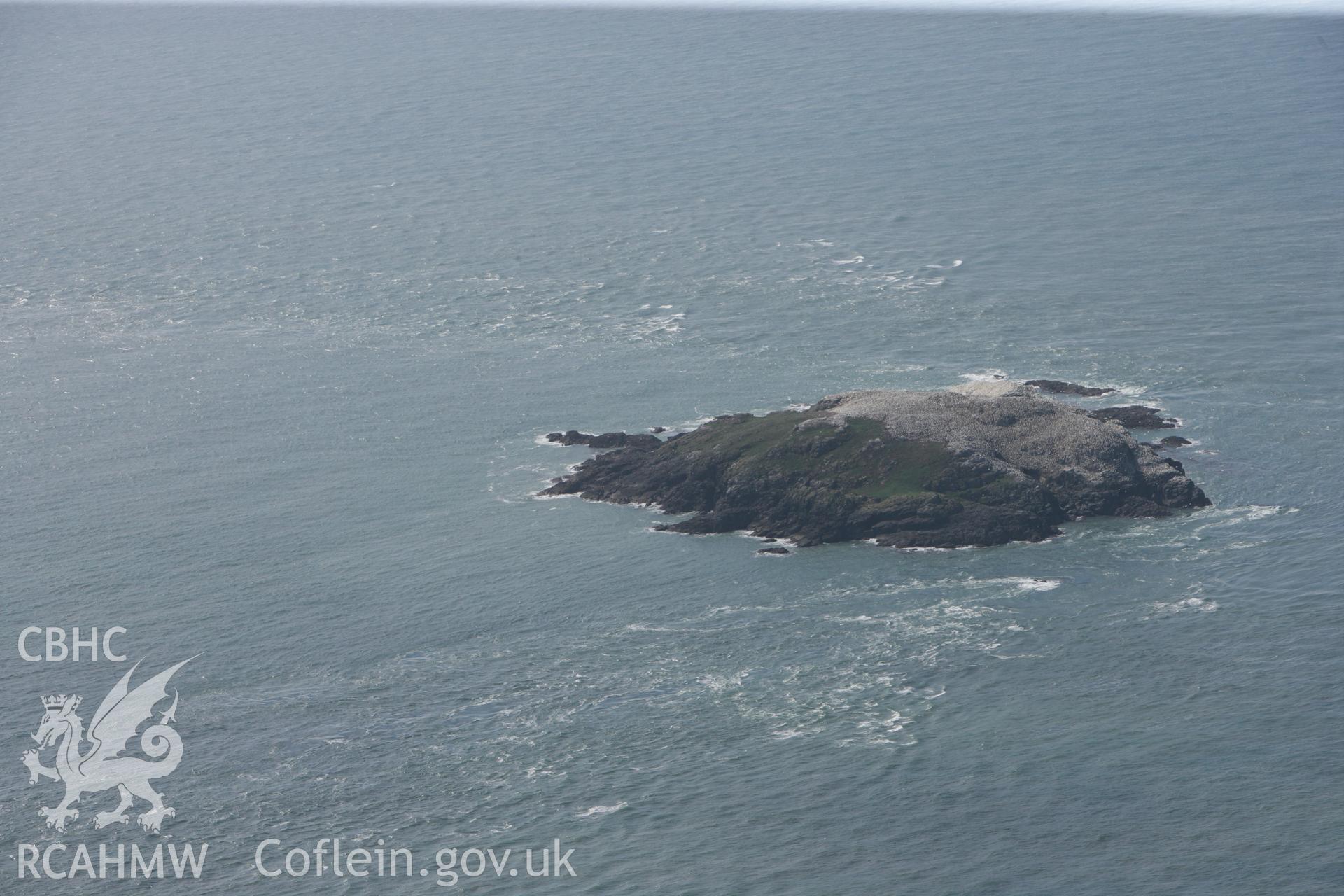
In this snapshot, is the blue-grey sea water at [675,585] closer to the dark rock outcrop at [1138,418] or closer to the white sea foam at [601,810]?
the white sea foam at [601,810]

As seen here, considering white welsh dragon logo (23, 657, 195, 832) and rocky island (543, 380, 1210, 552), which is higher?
rocky island (543, 380, 1210, 552)

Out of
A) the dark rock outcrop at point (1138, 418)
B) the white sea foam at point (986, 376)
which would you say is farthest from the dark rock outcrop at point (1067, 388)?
the dark rock outcrop at point (1138, 418)

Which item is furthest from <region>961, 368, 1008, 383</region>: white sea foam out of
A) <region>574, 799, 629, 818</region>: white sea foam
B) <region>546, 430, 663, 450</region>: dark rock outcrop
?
<region>574, 799, 629, 818</region>: white sea foam

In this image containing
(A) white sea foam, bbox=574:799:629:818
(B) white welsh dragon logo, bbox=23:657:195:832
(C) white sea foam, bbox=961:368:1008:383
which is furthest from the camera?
(C) white sea foam, bbox=961:368:1008:383

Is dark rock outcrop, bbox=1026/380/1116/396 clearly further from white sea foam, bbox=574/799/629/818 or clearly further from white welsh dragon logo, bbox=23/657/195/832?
white welsh dragon logo, bbox=23/657/195/832

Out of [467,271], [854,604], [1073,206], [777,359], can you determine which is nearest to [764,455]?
[854,604]

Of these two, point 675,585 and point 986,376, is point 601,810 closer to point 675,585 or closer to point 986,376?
Answer: point 675,585
